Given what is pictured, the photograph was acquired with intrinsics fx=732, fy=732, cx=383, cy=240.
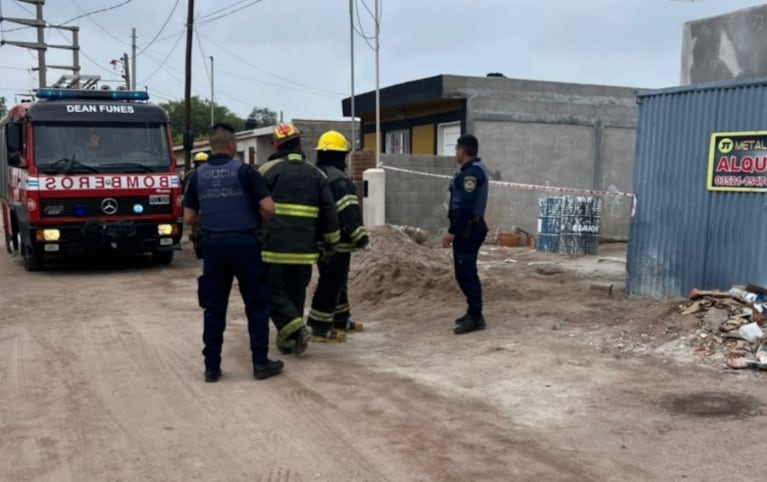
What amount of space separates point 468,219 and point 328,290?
1473mm

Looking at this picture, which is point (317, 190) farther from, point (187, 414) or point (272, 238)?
point (187, 414)

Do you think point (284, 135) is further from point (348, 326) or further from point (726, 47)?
point (726, 47)

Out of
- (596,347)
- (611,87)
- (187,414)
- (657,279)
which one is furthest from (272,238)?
(611,87)

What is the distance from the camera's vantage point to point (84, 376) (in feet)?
19.4

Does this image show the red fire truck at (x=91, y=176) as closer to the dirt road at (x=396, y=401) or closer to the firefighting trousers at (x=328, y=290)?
the dirt road at (x=396, y=401)

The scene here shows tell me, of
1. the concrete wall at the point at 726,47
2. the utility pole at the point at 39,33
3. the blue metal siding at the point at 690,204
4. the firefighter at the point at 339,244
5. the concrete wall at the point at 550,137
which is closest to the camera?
the firefighter at the point at 339,244

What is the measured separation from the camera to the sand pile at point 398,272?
9406mm

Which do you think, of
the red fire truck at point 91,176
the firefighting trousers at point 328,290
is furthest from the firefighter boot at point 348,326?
the red fire truck at point 91,176

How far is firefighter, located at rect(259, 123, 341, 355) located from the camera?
622 centimetres

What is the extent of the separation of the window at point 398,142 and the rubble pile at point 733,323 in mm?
12887

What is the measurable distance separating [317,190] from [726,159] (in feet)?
14.0

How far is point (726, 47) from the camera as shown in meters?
9.05

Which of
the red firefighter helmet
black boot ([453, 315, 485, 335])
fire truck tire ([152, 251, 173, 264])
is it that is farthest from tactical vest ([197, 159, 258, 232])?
fire truck tire ([152, 251, 173, 264])

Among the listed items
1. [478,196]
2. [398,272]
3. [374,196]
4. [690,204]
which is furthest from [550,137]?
[478,196]
